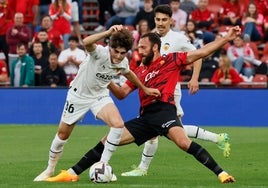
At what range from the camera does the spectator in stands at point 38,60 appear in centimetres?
2372

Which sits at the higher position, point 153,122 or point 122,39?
point 122,39

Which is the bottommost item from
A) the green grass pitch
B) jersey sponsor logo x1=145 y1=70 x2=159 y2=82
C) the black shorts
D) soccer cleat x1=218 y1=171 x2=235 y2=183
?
the green grass pitch

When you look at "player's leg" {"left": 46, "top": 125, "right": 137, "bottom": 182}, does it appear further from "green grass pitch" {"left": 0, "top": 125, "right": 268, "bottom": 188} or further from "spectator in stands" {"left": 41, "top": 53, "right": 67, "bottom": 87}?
"spectator in stands" {"left": 41, "top": 53, "right": 67, "bottom": 87}

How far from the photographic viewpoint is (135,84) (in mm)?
11773

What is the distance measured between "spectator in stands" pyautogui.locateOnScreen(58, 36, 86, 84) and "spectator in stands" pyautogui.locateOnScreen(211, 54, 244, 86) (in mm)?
3502

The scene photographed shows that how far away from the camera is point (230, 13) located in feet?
85.5

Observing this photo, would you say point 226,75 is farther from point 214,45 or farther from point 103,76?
point 214,45

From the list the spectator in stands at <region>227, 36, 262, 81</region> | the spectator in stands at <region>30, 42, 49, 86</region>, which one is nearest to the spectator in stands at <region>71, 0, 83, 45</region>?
the spectator in stands at <region>30, 42, 49, 86</region>

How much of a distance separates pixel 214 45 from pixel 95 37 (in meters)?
1.42

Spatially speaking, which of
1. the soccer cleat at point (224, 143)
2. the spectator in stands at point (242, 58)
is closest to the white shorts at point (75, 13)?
the spectator in stands at point (242, 58)

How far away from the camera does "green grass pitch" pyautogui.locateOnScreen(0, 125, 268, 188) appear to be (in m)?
11.6

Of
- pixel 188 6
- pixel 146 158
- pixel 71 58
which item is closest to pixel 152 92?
pixel 146 158

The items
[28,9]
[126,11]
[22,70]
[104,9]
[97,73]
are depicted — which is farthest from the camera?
[104,9]

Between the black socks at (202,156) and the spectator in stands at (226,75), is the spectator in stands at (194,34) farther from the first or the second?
the black socks at (202,156)
